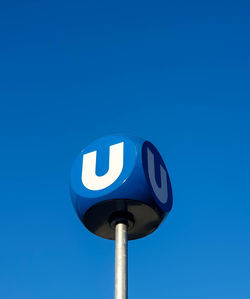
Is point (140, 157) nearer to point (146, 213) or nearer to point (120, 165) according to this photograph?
point (120, 165)

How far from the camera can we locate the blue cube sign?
22.2 ft

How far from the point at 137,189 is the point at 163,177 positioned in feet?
3.04

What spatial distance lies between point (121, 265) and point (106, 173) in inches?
53.2

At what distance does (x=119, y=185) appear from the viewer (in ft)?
22.0

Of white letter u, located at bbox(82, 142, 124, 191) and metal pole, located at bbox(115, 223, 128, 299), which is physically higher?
white letter u, located at bbox(82, 142, 124, 191)

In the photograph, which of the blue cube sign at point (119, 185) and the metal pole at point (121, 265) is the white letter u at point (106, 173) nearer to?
the blue cube sign at point (119, 185)

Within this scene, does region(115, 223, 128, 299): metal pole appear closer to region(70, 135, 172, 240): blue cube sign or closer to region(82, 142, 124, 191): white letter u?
region(70, 135, 172, 240): blue cube sign

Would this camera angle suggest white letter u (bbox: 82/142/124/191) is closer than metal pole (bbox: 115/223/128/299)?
No

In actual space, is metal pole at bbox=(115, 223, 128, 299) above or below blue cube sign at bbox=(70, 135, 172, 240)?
below

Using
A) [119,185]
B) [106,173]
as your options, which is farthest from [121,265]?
[106,173]

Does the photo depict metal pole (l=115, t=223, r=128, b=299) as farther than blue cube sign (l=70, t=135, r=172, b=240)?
No

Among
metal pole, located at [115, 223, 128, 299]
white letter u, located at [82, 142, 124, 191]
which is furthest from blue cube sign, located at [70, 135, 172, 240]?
metal pole, located at [115, 223, 128, 299]

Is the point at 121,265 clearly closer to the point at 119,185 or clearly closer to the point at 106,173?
the point at 119,185

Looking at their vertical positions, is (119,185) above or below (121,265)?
above
